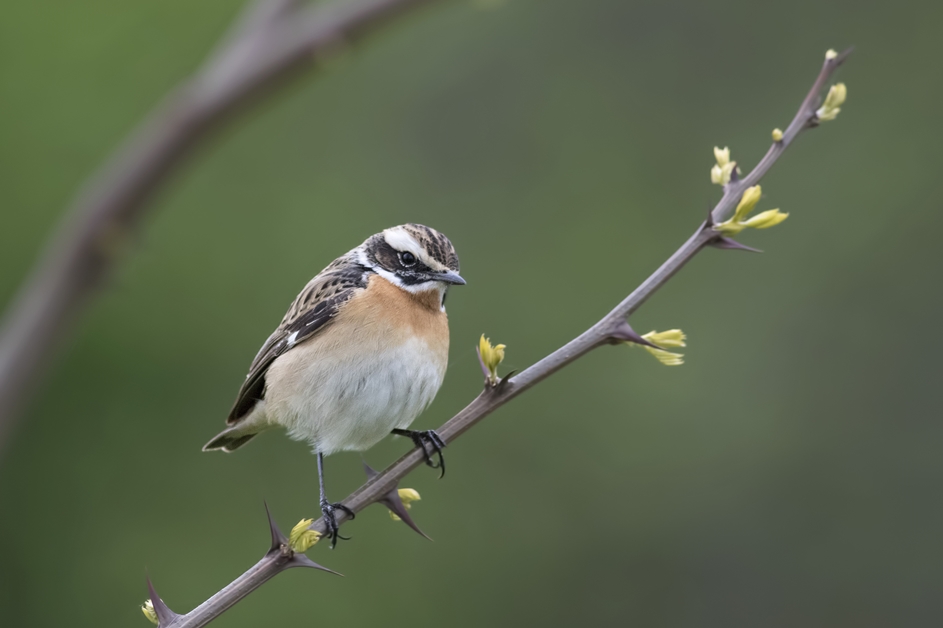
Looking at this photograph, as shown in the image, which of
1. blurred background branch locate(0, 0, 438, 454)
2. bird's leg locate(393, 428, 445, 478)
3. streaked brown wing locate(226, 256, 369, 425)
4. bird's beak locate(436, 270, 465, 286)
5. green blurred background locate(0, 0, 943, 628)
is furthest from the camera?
green blurred background locate(0, 0, 943, 628)

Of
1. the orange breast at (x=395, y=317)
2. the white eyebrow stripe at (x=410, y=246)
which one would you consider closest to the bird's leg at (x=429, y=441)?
the orange breast at (x=395, y=317)

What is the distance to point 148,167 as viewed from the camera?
4.03 metres

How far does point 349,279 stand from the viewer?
551cm

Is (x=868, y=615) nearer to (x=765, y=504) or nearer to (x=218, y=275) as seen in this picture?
(x=765, y=504)

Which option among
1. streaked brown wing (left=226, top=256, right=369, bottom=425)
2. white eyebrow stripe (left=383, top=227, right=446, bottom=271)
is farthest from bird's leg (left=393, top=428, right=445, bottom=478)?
white eyebrow stripe (left=383, top=227, right=446, bottom=271)

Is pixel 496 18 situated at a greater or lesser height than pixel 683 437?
greater

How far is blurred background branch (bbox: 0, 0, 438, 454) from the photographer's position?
11.9ft

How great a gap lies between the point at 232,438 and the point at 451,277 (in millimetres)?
1563

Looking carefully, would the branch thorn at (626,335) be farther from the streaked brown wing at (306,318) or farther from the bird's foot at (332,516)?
the streaked brown wing at (306,318)

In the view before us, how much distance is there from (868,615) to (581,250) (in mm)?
5148

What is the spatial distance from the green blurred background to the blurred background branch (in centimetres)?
617

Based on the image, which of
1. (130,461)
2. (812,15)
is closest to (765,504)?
(812,15)

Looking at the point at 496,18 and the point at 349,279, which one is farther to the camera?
the point at 496,18

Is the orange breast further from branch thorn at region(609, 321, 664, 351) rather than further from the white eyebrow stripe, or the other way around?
branch thorn at region(609, 321, 664, 351)
